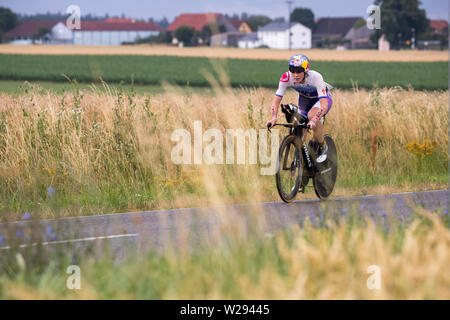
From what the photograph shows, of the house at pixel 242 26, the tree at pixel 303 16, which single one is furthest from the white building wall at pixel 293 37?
the house at pixel 242 26

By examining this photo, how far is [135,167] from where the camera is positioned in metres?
13.0

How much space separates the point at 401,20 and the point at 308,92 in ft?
334

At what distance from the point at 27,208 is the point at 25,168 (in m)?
1.60

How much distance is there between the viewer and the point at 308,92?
10.6m

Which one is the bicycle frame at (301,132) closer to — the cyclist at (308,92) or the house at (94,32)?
the cyclist at (308,92)

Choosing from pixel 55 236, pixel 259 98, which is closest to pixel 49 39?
pixel 259 98

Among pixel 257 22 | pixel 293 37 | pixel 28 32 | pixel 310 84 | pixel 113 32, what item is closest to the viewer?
pixel 310 84

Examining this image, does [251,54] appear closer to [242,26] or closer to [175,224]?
[242,26]

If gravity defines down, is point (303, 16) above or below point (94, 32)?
above

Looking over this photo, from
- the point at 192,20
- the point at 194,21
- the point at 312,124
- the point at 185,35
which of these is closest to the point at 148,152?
the point at 312,124

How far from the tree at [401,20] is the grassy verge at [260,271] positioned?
102427mm

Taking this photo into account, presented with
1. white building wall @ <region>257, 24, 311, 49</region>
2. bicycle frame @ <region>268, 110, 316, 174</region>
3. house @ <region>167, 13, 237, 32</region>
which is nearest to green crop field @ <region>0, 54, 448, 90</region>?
bicycle frame @ <region>268, 110, 316, 174</region>

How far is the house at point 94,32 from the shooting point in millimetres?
147875
